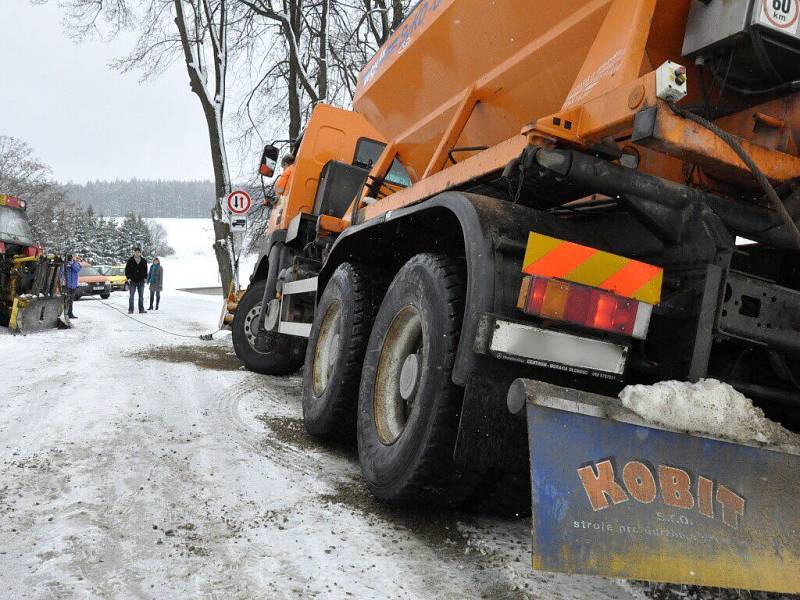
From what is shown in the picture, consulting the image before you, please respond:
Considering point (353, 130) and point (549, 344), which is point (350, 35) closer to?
point (353, 130)

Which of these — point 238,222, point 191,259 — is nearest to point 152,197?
point 191,259

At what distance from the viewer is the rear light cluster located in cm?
205

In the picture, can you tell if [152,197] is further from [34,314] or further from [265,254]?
[265,254]

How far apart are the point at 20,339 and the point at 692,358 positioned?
9.64 metres

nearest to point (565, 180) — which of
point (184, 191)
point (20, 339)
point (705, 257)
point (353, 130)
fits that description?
point (705, 257)

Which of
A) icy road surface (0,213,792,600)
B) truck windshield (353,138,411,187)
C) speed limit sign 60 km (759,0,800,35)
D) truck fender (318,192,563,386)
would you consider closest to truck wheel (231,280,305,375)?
truck windshield (353,138,411,187)

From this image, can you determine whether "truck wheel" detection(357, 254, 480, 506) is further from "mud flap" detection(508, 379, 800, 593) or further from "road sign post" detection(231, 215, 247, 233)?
"road sign post" detection(231, 215, 247, 233)

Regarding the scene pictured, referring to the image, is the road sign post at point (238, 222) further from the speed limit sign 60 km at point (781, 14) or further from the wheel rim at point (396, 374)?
the speed limit sign 60 km at point (781, 14)

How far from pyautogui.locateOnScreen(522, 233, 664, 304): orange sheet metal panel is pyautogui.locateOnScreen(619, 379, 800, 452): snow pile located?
344 mm

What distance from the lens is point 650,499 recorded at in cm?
177

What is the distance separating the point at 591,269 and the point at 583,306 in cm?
13

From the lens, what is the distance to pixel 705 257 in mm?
2168

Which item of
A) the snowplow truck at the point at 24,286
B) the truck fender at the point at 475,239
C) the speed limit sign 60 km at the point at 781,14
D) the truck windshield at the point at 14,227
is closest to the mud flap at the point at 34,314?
the snowplow truck at the point at 24,286

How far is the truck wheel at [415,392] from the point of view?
2.34 m
